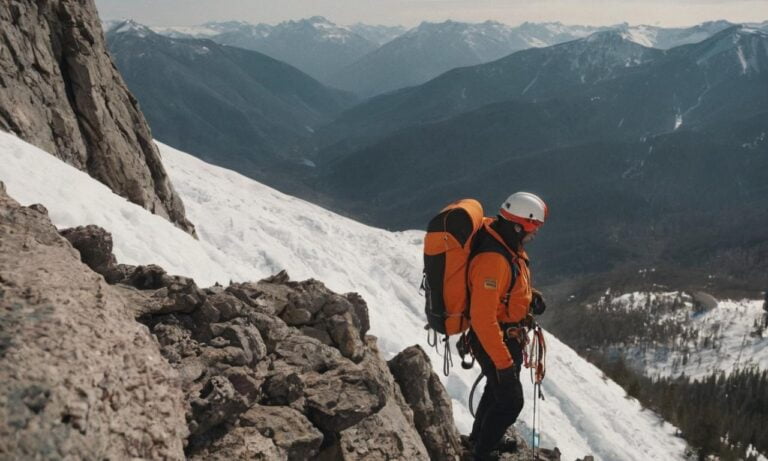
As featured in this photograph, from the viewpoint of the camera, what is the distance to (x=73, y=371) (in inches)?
207

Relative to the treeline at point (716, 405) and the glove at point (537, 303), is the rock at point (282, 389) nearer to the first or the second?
the glove at point (537, 303)

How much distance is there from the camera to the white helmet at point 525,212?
9.76 meters

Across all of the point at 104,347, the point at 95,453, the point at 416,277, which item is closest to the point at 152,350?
the point at 104,347

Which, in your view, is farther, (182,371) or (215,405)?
(182,371)

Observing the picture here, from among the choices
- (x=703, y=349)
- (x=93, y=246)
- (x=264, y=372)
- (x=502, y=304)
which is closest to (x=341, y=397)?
(x=264, y=372)

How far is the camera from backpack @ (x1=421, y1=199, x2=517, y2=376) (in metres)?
9.52

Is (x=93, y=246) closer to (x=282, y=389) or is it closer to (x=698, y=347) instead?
(x=282, y=389)

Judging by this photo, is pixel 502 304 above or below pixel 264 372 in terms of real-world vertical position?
above

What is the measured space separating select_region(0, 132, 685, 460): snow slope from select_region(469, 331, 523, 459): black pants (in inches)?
458

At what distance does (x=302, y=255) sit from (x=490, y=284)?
3420cm

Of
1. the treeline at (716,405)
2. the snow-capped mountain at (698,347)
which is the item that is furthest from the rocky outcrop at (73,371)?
the snow-capped mountain at (698,347)

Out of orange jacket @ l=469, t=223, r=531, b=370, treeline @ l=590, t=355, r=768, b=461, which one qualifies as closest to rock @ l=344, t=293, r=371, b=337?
orange jacket @ l=469, t=223, r=531, b=370

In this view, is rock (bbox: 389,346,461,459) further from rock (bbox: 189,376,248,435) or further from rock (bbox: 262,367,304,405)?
rock (bbox: 189,376,248,435)

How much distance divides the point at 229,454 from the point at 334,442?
201 centimetres
